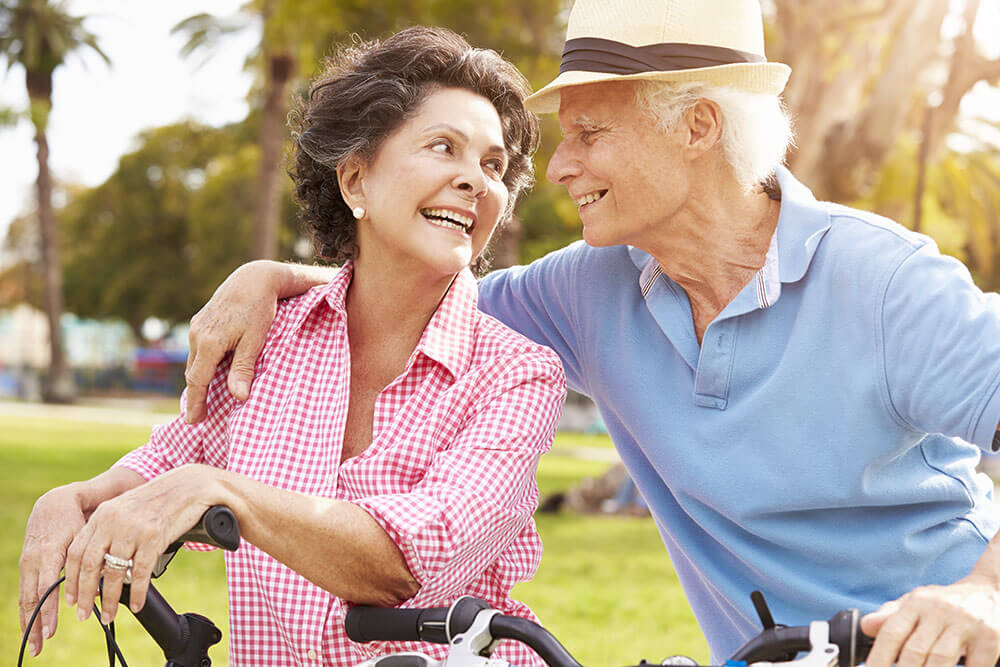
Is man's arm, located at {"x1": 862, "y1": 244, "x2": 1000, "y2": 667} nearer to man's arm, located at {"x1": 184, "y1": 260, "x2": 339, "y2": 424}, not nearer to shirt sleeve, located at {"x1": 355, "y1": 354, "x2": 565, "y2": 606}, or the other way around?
shirt sleeve, located at {"x1": 355, "y1": 354, "x2": 565, "y2": 606}

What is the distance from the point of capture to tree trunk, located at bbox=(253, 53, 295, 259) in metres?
20.9

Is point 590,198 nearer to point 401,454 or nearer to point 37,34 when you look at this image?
point 401,454

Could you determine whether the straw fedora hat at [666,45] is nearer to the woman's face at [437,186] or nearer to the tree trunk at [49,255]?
the woman's face at [437,186]

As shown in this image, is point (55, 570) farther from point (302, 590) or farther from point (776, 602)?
point (776, 602)

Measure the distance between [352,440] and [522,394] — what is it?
0.42 meters

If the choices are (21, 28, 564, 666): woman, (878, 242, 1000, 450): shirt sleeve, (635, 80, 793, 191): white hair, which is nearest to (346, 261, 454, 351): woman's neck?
(21, 28, 564, 666): woman

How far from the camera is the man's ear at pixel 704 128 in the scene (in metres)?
2.64

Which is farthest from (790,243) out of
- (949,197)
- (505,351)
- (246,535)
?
(949,197)

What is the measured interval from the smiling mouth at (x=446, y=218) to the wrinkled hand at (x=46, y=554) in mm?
933

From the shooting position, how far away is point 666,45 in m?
2.57

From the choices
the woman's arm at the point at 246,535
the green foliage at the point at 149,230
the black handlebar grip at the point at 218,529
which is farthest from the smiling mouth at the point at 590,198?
the green foliage at the point at 149,230

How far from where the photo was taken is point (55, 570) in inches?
82.7

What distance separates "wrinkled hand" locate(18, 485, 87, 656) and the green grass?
182 inches

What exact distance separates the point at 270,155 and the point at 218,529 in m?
19.9
